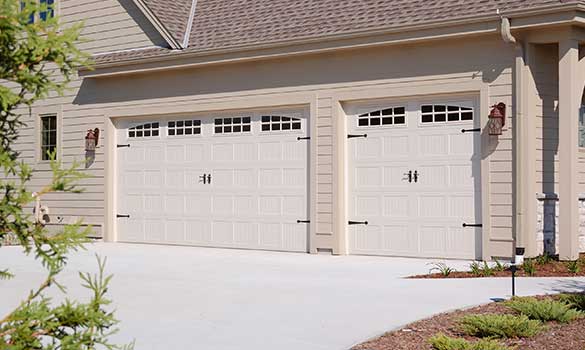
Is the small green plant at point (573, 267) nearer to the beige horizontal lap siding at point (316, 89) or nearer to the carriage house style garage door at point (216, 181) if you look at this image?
the beige horizontal lap siding at point (316, 89)

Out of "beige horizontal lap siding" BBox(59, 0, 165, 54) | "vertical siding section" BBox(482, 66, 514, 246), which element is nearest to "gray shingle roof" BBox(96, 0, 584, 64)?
"beige horizontal lap siding" BBox(59, 0, 165, 54)

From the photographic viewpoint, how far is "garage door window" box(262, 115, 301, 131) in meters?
15.7

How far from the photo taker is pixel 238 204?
16.4 m

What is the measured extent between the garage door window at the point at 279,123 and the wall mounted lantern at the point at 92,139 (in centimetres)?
431

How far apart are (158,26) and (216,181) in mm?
3558

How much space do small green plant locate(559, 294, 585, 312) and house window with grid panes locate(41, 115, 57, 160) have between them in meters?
13.8

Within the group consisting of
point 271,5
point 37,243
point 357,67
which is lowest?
point 37,243

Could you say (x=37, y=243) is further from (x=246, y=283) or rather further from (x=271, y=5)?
(x=271, y=5)

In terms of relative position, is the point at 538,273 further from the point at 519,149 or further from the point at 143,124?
the point at 143,124

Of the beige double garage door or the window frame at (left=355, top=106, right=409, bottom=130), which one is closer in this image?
the beige double garage door

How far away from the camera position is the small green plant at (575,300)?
27.0ft

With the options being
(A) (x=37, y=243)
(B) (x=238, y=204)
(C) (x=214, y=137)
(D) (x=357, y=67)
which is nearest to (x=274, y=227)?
(B) (x=238, y=204)

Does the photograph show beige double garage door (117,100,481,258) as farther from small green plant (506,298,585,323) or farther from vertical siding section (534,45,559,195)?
small green plant (506,298,585,323)

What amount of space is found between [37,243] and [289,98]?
12180mm
